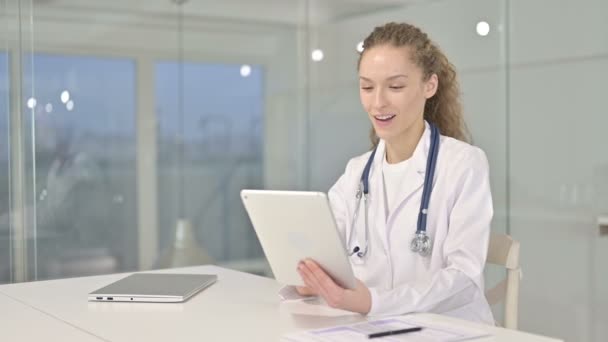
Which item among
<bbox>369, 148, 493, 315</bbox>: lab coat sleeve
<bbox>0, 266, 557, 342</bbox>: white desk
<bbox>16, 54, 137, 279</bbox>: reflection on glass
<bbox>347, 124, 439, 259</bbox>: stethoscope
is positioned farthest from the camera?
<bbox>16, 54, 137, 279</bbox>: reflection on glass

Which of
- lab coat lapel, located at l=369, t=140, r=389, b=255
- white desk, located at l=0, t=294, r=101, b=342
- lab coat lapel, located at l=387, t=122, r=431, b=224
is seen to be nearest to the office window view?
white desk, located at l=0, t=294, r=101, b=342

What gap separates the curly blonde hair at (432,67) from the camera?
2.45 m

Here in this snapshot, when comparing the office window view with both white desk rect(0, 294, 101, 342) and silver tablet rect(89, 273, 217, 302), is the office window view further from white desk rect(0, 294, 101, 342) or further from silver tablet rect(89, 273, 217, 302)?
white desk rect(0, 294, 101, 342)

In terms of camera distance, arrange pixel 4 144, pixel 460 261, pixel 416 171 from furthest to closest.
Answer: pixel 4 144
pixel 416 171
pixel 460 261

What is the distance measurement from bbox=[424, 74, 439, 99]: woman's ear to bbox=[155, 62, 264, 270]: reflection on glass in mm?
1992

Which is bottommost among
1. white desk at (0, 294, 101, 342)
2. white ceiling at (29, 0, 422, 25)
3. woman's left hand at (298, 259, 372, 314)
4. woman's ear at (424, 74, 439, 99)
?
white desk at (0, 294, 101, 342)

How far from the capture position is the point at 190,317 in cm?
210

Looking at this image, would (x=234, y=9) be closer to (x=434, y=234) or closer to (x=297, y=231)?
(x=434, y=234)

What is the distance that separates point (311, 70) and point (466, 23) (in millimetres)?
866

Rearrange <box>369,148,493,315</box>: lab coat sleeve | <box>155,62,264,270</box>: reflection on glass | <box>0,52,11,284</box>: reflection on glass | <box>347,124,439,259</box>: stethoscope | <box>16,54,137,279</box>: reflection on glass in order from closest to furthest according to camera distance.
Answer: <box>369,148,493,315</box>: lab coat sleeve, <box>347,124,439,259</box>: stethoscope, <box>0,52,11,284</box>: reflection on glass, <box>16,54,137,279</box>: reflection on glass, <box>155,62,264,270</box>: reflection on glass

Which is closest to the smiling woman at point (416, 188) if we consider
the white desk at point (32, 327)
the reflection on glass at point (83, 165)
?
the white desk at point (32, 327)

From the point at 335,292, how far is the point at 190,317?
1.16ft

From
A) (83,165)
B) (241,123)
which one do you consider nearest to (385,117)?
(83,165)

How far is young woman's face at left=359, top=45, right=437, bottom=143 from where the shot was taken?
2.39 m
